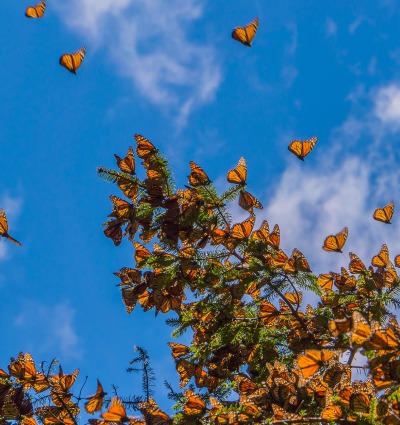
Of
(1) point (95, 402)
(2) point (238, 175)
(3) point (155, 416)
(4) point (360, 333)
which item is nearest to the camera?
(4) point (360, 333)

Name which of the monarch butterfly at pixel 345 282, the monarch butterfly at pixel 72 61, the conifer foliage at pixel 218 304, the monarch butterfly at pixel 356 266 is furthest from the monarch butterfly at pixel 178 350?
the monarch butterfly at pixel 72 61

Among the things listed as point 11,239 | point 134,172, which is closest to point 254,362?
point 134,172

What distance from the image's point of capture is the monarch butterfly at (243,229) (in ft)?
10.3

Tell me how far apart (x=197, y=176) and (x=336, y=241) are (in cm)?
114

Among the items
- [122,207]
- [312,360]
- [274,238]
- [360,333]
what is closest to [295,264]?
[274,238]

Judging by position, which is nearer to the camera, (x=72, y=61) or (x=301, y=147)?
(x=301, y=147)

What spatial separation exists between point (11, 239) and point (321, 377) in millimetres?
1944

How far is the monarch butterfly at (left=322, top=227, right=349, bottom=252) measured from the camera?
3602 mm

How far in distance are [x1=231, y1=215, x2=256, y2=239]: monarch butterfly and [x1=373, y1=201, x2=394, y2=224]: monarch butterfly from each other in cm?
93

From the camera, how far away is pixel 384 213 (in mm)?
3580

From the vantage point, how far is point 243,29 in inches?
198

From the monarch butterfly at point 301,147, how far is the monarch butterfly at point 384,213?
0.65 metres

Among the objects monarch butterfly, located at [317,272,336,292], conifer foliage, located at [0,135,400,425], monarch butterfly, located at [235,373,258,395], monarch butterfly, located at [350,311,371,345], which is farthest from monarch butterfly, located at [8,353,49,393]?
monarch butterfly, located at [350,311,371,345]

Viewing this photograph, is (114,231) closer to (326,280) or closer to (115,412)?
(115,412)
